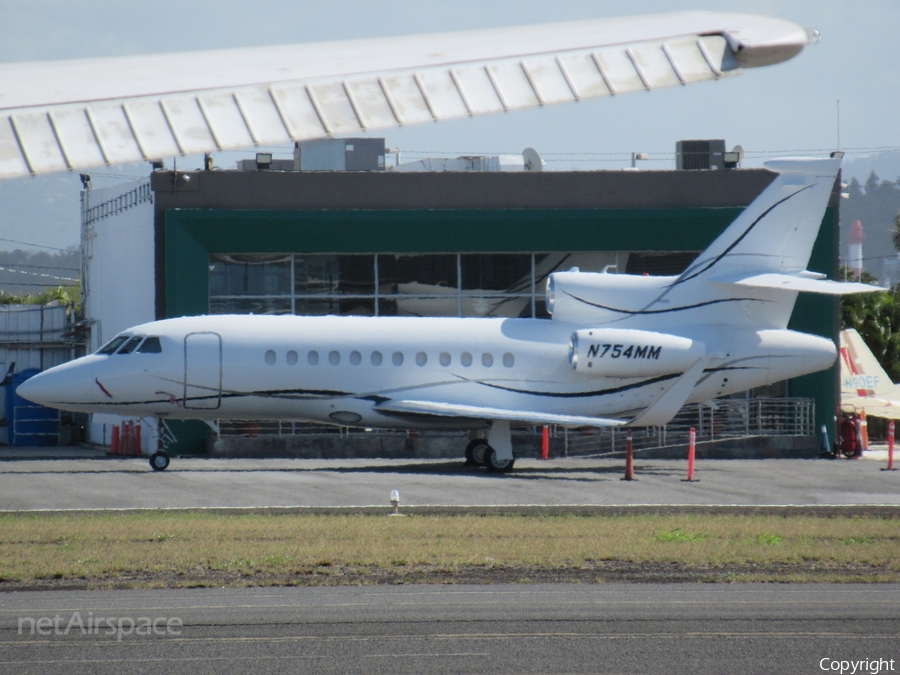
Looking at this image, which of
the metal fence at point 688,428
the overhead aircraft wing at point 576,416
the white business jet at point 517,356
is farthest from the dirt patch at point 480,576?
the metal fence at point 688,428

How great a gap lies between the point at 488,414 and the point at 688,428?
39.2 feet

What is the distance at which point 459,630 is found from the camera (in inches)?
361

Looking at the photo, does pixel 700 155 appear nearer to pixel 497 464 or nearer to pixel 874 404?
pixel 874 404

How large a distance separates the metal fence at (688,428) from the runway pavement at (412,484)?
3570mm

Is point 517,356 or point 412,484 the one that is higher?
point 517,356

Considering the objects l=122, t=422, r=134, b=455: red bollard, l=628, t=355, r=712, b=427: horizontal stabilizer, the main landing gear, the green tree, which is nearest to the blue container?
l=122, t=422, r=134, b=455: red bollard

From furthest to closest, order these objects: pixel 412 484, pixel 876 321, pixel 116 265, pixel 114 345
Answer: pixel 876 321, pixel 116 265, pixel 114 345, pixel 412 484

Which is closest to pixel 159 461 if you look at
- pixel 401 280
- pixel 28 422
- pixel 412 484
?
pixel 412 484

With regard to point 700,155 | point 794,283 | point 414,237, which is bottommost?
point 794,283

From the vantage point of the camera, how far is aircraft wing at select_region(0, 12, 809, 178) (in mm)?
2943

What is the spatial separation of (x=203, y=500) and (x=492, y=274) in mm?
17751

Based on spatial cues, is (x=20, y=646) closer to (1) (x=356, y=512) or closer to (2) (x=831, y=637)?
(2) (x=831, y=637)

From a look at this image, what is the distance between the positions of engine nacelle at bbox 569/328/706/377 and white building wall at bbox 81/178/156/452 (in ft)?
45.9

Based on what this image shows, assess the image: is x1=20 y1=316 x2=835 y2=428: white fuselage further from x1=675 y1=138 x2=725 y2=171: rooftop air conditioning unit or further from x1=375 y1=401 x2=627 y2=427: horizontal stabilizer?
x1=675 y1=138 x2=725 y2=171: rooftop air conditioning unit
